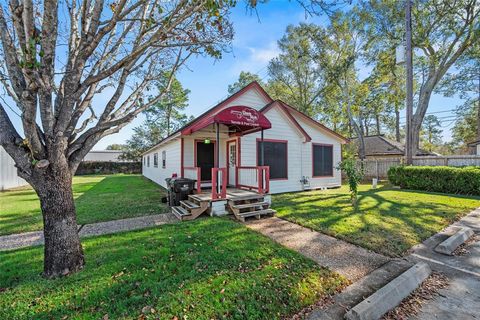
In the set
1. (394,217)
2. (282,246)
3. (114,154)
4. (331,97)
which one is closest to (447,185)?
(394,217)

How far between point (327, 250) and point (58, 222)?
4378 millimetres

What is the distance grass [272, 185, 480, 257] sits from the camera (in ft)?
15.0

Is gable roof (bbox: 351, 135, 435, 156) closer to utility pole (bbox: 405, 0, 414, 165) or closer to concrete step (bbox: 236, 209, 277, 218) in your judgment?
utility pole (bbox: 405, 0, 414, 165)

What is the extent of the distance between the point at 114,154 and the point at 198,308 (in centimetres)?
5247

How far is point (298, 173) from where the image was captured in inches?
437

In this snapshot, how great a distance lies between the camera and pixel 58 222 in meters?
3.05

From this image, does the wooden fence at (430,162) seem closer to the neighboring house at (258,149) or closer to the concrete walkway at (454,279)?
the neighboring house at (258,149)

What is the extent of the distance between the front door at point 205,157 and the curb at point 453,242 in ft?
25.1

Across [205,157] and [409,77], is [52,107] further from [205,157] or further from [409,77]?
[409,77]

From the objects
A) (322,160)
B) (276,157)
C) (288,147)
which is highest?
(288,147)

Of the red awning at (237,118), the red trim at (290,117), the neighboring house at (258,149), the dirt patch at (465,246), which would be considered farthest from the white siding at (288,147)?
the dirt patch at (465,246)

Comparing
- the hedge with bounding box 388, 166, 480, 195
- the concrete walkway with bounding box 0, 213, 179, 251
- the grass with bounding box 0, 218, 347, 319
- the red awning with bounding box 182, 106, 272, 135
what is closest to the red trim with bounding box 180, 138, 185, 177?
the red awning with bounding box 182, 106, 272, 135

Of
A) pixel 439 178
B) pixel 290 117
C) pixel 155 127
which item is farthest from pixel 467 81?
pixel 155 127

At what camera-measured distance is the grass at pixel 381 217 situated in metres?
4.58
